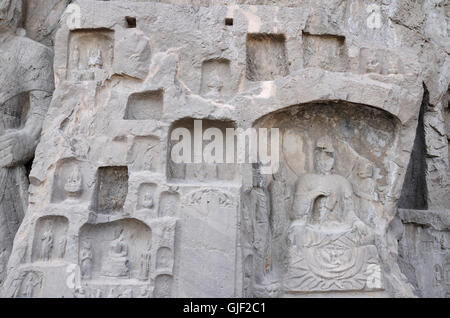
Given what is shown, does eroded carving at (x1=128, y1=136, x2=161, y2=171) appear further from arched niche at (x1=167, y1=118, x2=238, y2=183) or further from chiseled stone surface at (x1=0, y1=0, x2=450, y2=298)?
arched niche at (x1=167, y1=118, x2=238, y2=183)

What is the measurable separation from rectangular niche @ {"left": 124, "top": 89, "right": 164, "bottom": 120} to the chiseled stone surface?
0.06 feet

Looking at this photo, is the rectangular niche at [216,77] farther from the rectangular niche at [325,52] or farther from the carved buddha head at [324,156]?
the carved buddha head at [324,156]

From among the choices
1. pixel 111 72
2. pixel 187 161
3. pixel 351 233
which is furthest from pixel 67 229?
pixel 351 233

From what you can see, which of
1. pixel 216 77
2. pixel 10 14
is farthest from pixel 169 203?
pixel 10 14

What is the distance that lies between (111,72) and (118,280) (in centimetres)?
234

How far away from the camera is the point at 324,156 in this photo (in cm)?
511

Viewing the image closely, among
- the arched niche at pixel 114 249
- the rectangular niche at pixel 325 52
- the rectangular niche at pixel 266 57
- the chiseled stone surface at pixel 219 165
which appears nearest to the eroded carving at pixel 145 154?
the chiseled stone surface at pixel 219 165

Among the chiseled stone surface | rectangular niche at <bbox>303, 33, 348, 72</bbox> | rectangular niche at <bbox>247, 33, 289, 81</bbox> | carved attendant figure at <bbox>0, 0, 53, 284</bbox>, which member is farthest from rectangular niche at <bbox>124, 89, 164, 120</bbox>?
rectangular niche at <bbox>303, 33, 348, 72</bbox>

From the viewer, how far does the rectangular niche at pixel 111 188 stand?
4.70m

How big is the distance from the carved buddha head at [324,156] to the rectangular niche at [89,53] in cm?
271

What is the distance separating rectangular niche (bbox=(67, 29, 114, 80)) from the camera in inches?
194

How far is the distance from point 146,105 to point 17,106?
5.94 feet

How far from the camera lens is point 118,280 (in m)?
4.42

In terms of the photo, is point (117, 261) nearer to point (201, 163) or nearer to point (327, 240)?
point (201, 163)
